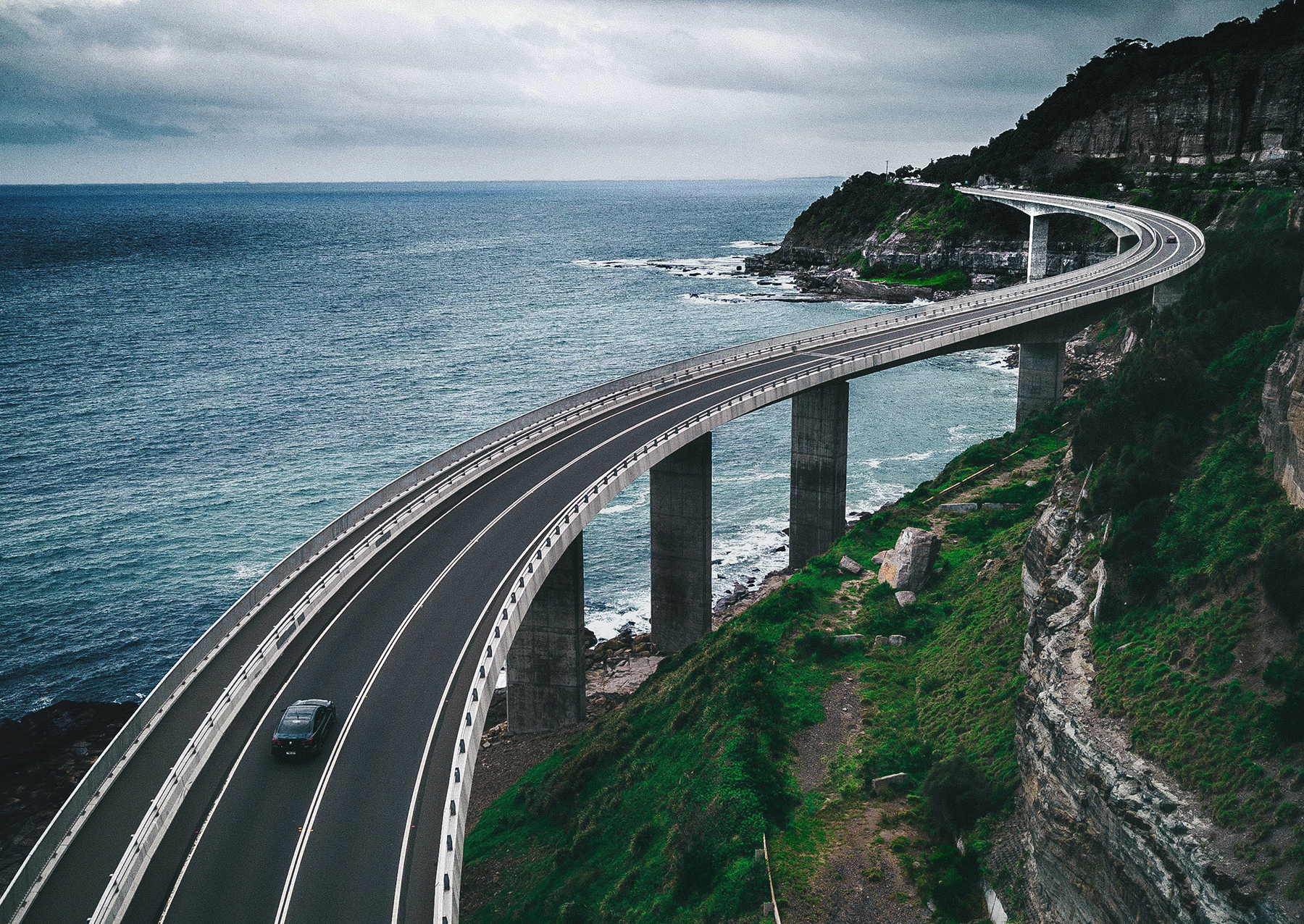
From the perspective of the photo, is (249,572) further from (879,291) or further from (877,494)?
(879,291)

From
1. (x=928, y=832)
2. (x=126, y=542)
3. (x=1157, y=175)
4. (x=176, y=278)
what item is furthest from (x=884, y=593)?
(x=176, y=278)

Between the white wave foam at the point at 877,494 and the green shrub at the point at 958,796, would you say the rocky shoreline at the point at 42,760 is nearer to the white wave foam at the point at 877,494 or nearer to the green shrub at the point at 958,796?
the green shrub at the point at 958,796

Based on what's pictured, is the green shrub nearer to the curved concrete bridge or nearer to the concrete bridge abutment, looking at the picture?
the curved concrete bridge

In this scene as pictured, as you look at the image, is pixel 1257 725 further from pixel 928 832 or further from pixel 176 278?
pixel 176 278

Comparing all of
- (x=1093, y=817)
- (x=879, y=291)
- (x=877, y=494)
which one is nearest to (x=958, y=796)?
(x=1093, y=817)

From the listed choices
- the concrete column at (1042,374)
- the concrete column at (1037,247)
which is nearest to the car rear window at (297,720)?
the concrete column at (1042,374)

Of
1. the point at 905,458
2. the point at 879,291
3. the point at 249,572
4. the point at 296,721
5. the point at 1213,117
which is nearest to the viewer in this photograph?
the point at 296,721

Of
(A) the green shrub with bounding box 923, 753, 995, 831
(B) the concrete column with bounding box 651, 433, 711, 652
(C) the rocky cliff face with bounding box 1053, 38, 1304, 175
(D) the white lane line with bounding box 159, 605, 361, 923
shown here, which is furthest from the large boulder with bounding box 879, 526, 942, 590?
(C) the rocky cliff face with bounding box 1053, 38, 1304, 175

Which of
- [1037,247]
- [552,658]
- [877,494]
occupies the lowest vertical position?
[552,658]
